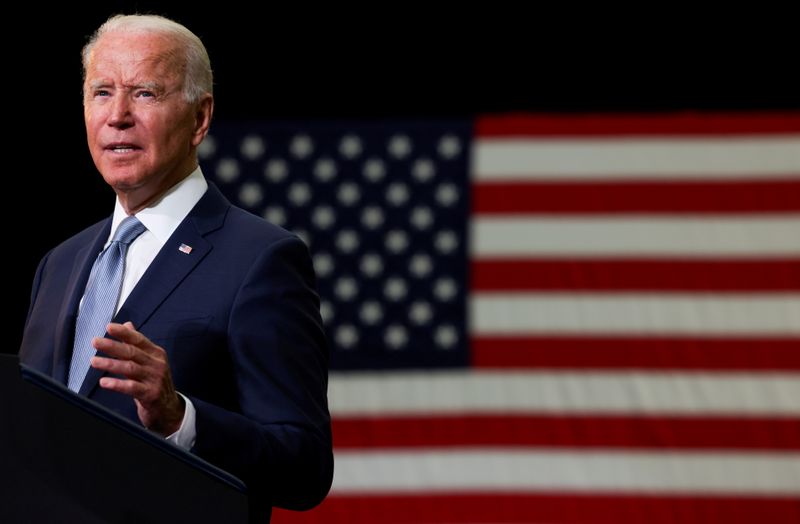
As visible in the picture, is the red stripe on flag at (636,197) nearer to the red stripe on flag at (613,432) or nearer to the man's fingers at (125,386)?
the red stripe on flag at (613,432)

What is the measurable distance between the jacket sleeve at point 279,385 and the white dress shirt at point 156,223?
140 mm

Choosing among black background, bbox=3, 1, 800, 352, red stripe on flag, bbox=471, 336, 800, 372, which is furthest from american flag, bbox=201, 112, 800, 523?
black background, bbox=3, 1, 800, 352

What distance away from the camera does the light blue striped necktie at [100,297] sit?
57.7 inches

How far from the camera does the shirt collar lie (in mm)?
1510

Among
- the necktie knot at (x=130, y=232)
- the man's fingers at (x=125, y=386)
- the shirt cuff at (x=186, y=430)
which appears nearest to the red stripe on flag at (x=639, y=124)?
the necktie knot at (x=130, y=232)

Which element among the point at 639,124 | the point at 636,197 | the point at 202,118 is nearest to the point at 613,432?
the point at 636,197

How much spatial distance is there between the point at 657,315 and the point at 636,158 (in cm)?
57

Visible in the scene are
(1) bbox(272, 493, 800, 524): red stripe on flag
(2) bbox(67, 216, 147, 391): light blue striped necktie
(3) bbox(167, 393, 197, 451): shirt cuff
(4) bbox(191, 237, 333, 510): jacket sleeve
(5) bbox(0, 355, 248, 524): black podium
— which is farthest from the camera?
(1) bbox(272, 493, 800, 524): red stripe on flag

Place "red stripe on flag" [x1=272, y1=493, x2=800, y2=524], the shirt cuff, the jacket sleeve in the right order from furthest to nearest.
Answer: "red stripe on flag" [x1=272, y1=493, x2=800, y2=524] < the jacket sleeve < the shirt cuff

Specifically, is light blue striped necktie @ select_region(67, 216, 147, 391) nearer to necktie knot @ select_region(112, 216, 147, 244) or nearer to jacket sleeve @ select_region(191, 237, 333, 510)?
necktie knot @ select_region(112, 216, 147, 244)

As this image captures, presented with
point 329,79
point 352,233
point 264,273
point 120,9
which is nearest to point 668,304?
point 352,233

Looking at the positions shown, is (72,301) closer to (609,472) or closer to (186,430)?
(186,430)

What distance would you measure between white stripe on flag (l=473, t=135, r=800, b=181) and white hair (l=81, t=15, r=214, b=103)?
291cm

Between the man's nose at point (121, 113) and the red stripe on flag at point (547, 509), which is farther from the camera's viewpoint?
the red stripe on flag at point (547, 509)
